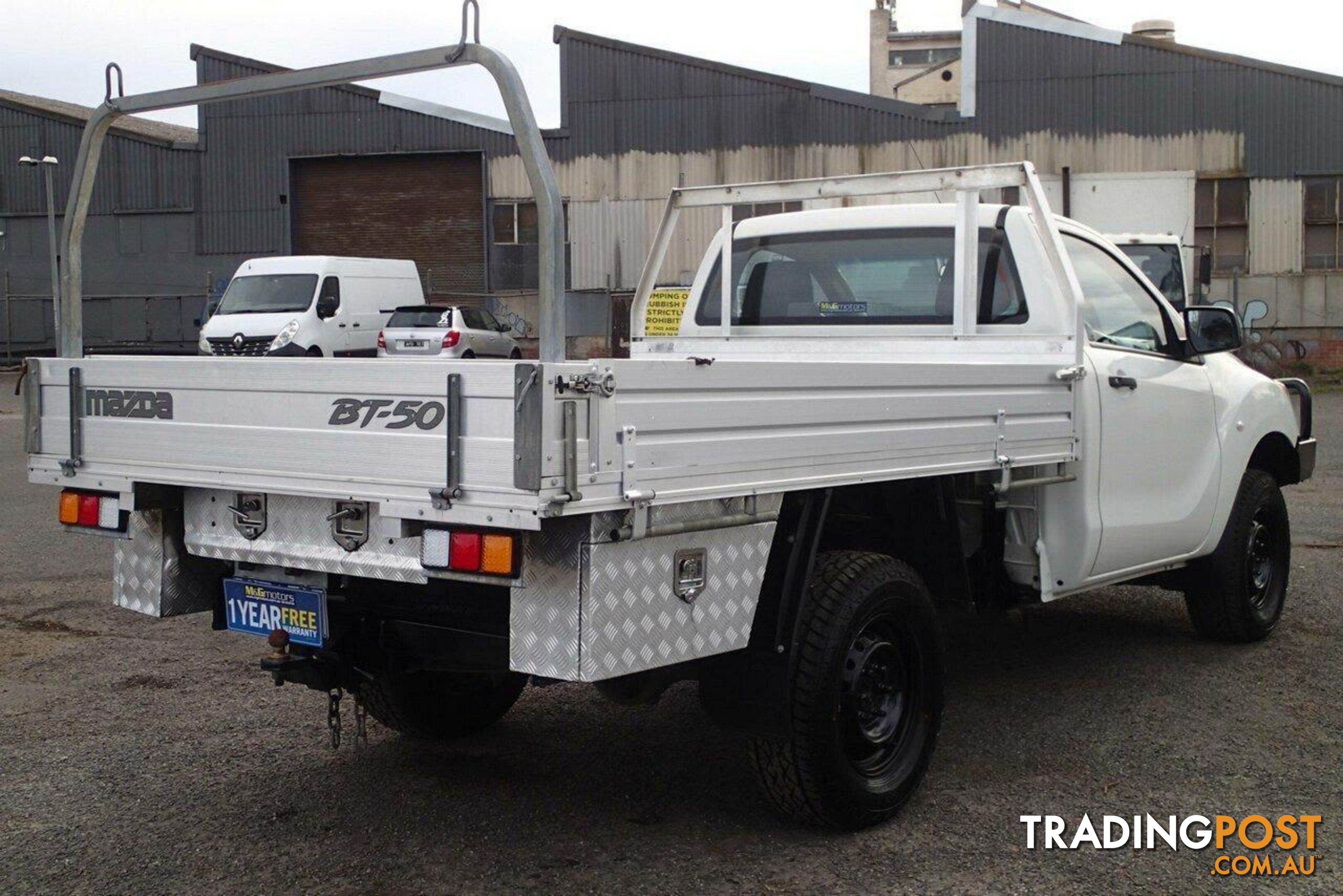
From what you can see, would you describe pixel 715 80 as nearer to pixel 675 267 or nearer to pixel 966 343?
pixel 675 267

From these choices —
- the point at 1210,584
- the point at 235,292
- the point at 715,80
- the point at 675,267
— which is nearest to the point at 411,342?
the point at 235,292

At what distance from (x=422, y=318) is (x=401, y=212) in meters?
9.75

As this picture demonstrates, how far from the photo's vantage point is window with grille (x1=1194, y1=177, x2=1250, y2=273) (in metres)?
30.1

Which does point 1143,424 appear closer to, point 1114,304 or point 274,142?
point 1114,304

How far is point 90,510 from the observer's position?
4.25 m

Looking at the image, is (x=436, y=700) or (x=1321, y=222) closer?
(x=436, y=700)

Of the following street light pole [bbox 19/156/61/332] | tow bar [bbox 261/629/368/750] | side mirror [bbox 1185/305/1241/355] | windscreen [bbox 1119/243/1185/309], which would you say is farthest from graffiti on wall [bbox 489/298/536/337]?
tow bar [bbox 261/629/368/750]

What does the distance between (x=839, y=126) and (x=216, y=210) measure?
1563cm

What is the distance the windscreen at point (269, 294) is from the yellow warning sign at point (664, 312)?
18959 mm

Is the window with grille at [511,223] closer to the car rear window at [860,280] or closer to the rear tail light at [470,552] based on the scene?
the car rear window at [860,280]

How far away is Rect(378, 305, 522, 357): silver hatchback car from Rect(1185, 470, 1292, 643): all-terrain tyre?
18259 mm

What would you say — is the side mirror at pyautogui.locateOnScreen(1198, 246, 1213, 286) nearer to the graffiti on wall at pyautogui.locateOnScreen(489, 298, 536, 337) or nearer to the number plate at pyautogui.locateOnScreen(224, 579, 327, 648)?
the number plate at pyautogui.locateOnScreen(224, 579, 327, 648)

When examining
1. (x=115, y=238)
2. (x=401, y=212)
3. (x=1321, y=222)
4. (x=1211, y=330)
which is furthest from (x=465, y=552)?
(x=115, y=238)

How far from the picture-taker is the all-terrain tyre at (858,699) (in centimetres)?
393
